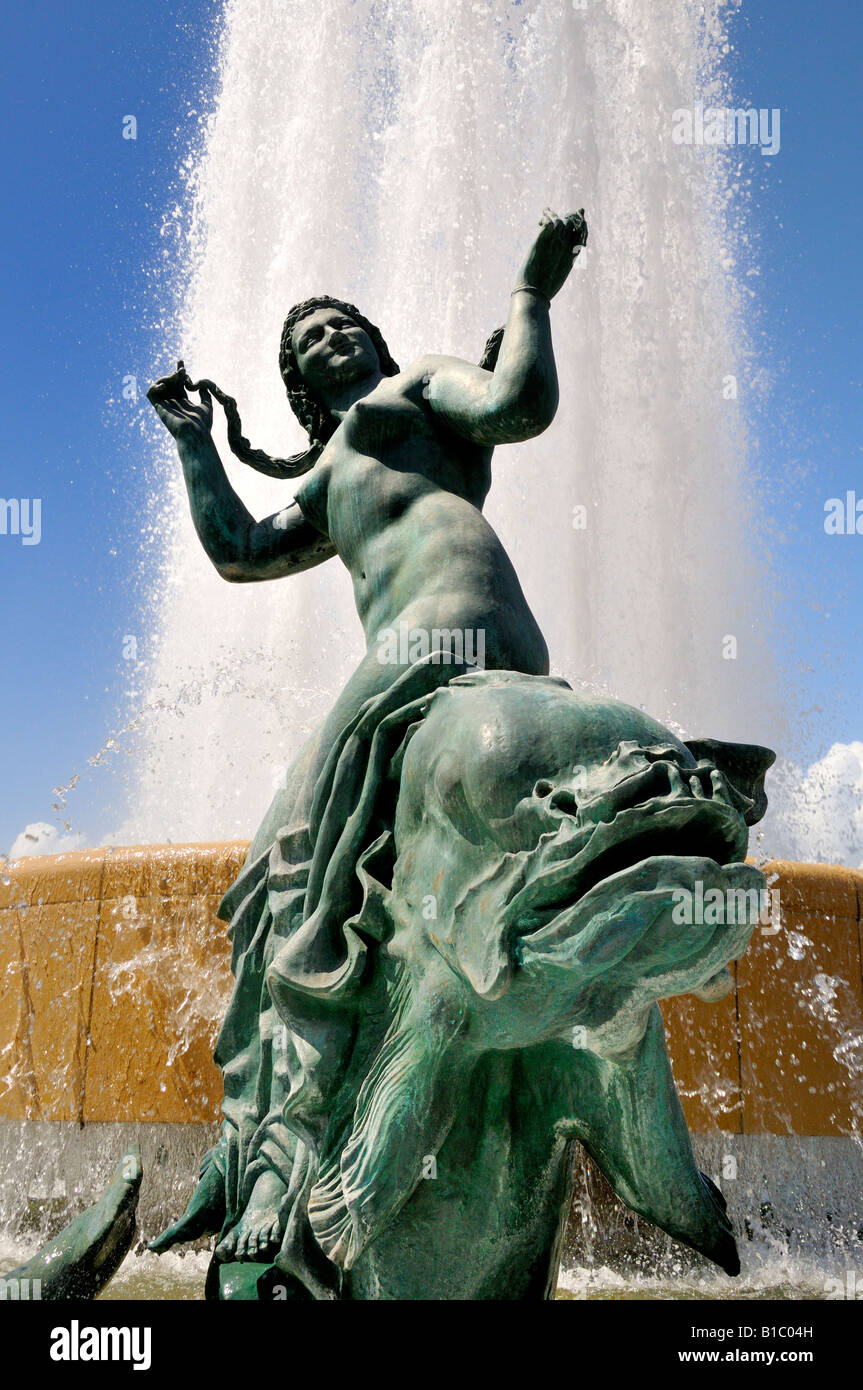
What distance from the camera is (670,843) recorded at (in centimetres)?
171

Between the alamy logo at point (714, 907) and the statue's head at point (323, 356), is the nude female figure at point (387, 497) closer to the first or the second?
the statue's head at point (323, 356)

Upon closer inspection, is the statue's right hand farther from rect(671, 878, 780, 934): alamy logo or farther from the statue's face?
rect(671, 878, 780, 934): alamy logo

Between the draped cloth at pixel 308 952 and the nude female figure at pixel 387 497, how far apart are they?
2.2 inches

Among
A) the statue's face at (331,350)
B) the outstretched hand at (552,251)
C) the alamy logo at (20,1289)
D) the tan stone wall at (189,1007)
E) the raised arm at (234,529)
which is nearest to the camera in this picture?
the alamy logo at (20,1289)

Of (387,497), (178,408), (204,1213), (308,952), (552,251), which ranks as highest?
(552,251)

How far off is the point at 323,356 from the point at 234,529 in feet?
1.73

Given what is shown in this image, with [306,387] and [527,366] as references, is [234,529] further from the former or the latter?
[527,366]

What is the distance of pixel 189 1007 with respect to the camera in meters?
4.65

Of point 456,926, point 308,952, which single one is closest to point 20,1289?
point 308,952

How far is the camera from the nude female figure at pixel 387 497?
2.44 metres

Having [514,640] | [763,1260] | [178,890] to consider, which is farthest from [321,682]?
[514,640]
